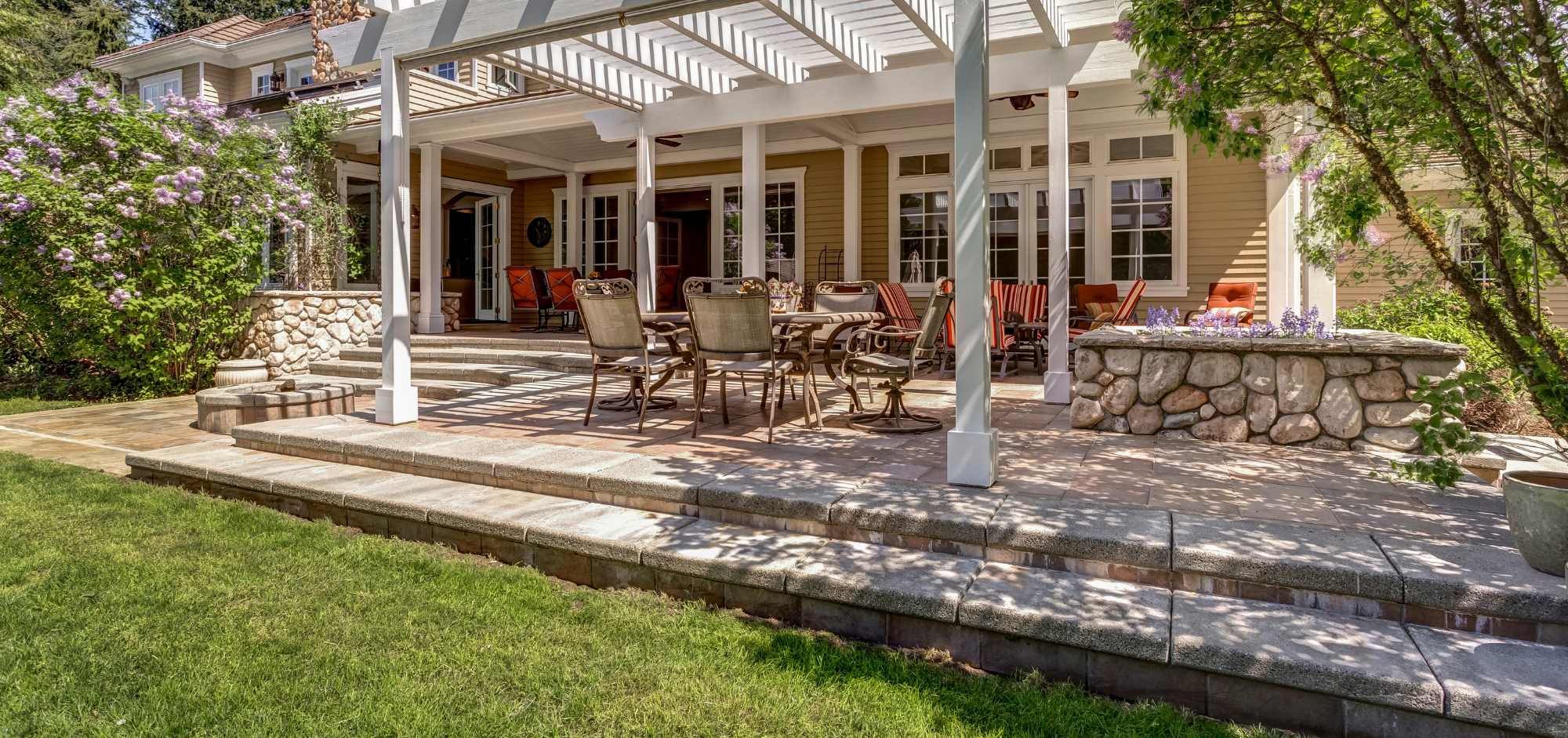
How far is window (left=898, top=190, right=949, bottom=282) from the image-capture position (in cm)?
954

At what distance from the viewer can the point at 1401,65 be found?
109 inches

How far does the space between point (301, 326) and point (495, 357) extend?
2313mm

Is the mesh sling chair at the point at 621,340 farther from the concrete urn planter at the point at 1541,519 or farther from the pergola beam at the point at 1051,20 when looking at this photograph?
the concrete urn planter at the point at 1541,519

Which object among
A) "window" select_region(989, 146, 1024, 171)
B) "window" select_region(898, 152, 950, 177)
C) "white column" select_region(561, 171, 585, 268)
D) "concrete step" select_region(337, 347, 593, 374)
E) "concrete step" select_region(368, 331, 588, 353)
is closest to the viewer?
"concrete step" select_region(337, 347, 593, 374)

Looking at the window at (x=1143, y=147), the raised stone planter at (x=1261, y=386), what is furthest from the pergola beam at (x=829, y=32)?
the window at (x=1143, y=147)

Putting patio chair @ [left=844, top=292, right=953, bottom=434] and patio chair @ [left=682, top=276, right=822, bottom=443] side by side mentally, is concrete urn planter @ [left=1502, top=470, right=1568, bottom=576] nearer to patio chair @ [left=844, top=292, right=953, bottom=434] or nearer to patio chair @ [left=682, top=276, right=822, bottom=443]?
patio chair @ [left=844, top=292, right=953, bottom=434]

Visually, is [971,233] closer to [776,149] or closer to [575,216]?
[776,149]

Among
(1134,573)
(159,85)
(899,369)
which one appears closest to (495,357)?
(899,369)

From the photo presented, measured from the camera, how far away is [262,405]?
556 centimetres

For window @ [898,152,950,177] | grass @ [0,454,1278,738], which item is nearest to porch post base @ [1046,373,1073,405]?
grass @ [0,454,1278,738]

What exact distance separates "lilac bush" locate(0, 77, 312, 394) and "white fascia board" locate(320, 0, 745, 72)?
11.1 feet

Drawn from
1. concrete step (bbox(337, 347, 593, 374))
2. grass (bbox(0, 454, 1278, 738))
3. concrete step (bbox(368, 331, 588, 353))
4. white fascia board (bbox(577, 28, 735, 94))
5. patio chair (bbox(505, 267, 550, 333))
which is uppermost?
white fascia board (bbox(577, 28, 735, 94))

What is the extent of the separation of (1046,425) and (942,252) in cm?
499

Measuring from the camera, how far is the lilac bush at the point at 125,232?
7109mm
